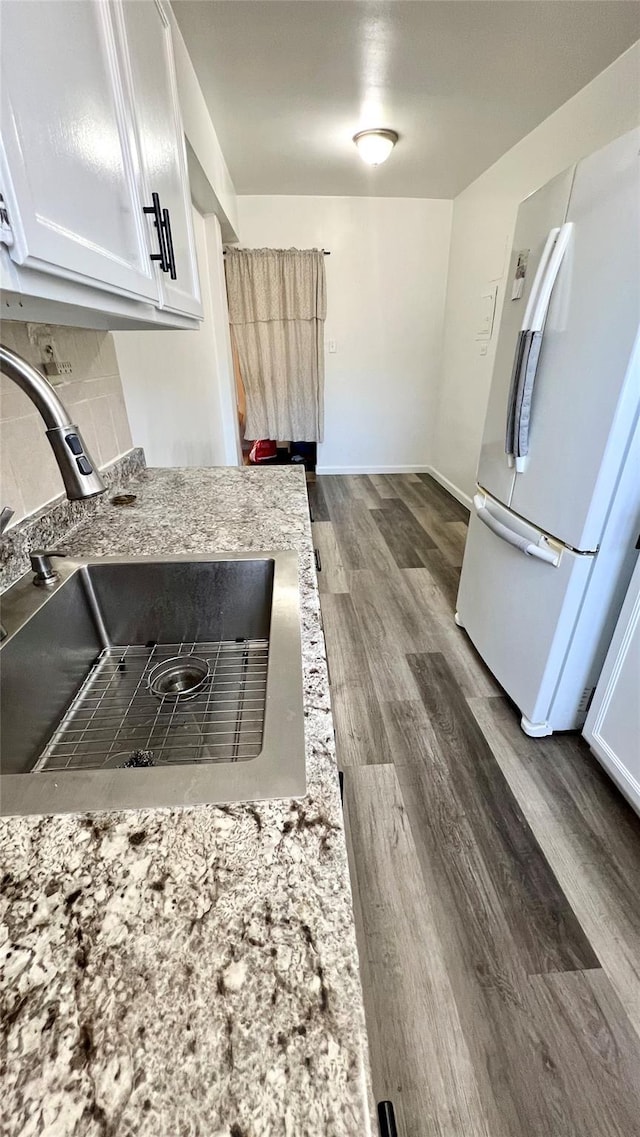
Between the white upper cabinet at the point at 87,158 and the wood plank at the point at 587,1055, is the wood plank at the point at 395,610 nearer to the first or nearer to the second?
the wood plank at the point at 587,1055

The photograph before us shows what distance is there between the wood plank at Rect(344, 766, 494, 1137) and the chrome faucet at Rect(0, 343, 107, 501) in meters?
1.21

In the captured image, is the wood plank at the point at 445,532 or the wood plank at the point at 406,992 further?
the wood plank at the point at 445,532

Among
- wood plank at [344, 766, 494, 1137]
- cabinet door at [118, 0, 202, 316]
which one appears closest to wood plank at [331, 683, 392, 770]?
wood plank at [344, 766, 494, 1137]

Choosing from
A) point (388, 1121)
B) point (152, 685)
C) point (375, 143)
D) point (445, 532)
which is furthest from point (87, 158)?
point (445, 532)

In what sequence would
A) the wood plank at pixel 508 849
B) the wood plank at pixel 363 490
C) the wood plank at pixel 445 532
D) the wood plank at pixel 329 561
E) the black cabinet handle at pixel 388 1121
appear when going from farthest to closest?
1. the wood plank at pixel 363 490
2. the wood plank at pixel 445 532
3. the wood plank at pixel 329 561
4. the wood plank at pixel 508 849
5. the black cabinet handle at pixel 388 1121

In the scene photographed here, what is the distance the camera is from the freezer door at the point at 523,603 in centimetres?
147

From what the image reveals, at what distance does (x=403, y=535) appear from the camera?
11.1 ft

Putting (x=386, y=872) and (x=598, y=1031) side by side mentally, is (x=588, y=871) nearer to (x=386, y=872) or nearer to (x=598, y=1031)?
(x=598, y=1031)

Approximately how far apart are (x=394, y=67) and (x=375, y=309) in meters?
2.18

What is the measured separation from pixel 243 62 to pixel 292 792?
9.68ft

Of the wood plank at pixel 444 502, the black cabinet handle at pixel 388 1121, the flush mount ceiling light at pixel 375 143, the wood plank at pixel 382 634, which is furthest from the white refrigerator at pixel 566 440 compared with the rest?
the wood plank at pixel 444 502

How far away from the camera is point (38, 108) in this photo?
55 centimetres

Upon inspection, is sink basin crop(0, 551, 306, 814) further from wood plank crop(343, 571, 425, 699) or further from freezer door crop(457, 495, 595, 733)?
wood plank crop(343, 571, 425, 699)

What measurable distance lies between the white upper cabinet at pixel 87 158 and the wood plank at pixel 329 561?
5.12 ft
